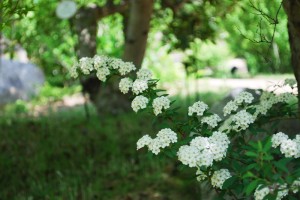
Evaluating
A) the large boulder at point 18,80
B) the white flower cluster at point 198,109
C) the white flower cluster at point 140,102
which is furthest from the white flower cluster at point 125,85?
the large boulder at point 18,80

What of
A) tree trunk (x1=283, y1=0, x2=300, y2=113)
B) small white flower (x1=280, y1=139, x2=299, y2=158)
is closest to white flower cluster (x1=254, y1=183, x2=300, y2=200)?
small white flower (x1=280, y1=139, x2=299, y2=158)

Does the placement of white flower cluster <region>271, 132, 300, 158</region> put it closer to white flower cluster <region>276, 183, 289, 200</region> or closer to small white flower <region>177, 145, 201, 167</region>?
white flower cluster <region>276, 183, 289, 200</region>

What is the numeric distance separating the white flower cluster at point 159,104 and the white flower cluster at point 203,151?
26 cm

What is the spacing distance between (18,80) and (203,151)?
8.34 meters

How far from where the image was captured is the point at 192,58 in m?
5.41

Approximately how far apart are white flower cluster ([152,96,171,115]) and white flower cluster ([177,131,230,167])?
0.26 meters

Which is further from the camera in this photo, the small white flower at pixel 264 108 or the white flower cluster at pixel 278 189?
the small white flower at pixel 264 108

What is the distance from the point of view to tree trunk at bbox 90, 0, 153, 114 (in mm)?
4801

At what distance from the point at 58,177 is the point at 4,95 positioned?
578 centimetres

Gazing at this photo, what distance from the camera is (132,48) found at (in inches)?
200

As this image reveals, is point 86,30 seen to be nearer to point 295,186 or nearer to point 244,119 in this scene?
point 244,119

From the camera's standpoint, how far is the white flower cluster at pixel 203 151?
1777mm

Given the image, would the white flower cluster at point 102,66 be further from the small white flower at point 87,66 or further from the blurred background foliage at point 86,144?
the blurred background foliage at point 86,144

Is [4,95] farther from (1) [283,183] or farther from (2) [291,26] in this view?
(1) [283,183]
